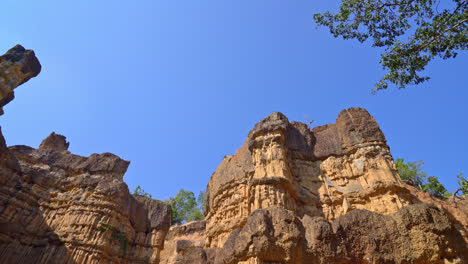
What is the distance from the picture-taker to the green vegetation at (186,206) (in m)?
32.0

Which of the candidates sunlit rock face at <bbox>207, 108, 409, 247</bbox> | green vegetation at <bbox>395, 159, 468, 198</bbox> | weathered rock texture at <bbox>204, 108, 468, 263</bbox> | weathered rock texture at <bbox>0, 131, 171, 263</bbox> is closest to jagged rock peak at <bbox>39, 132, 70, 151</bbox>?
weathered rock texture at <bbox>0, 131, 171, 263</bbox>

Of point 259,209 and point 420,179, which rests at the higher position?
point 420,179

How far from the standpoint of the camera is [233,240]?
31.1 ft

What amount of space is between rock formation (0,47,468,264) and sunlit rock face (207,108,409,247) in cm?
7

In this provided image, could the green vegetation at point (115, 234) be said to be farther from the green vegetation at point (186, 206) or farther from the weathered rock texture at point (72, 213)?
the green vegetation at point (186, 206)

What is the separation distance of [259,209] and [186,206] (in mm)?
26422

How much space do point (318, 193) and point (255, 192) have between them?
429cm

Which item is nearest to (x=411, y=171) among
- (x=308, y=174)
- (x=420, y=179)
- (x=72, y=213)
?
(x=420, y=179)

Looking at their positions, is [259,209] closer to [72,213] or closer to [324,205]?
[324,205]

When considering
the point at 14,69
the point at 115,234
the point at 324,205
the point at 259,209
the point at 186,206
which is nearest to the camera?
the point at 259,209

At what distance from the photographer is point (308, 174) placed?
1795 cm

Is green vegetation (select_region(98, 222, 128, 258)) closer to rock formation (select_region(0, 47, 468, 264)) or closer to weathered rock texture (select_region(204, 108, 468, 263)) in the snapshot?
rock formation (select_region(0, 47, 468, 264))

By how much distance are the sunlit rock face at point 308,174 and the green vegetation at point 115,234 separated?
7563 millimetres

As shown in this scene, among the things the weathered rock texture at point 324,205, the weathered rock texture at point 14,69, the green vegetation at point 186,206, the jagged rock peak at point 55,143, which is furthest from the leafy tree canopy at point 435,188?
the jagged rock peak at point 55,143
